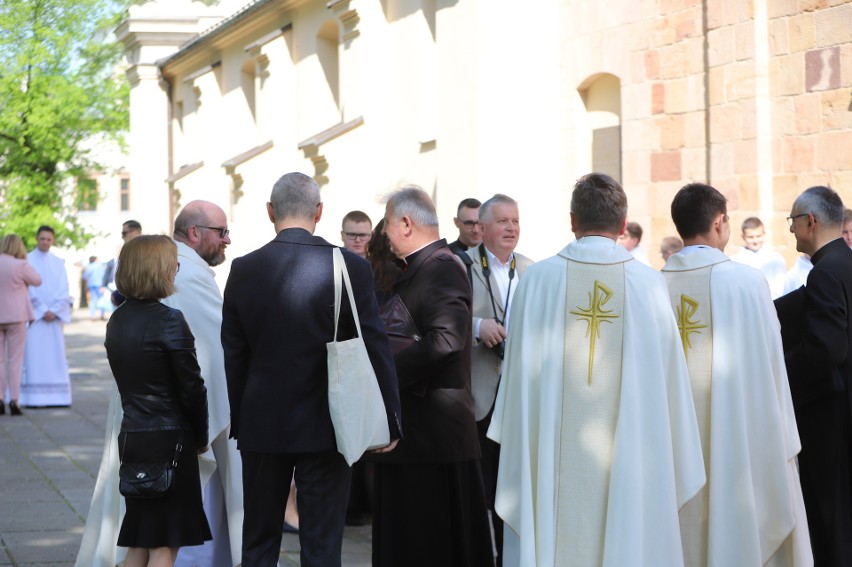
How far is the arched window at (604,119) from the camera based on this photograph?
14.5m

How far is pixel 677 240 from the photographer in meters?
11.6

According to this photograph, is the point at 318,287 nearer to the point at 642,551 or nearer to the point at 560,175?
the point at 642,551

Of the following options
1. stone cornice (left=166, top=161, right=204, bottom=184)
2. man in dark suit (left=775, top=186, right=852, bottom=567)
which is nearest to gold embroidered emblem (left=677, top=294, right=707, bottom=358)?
man in dark suit (left=775, top=186, right=852, bottom=567)

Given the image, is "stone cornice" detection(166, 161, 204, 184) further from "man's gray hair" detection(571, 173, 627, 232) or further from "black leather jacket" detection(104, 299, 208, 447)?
"man's gray hair" detection(571, 173, 627, 232)

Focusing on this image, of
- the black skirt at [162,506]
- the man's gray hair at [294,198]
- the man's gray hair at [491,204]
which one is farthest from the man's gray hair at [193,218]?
the man's gray hair at [491,204]

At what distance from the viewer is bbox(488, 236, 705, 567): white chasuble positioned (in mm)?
5016

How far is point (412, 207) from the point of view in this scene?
596 cm

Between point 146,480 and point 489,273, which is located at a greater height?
point 489,273

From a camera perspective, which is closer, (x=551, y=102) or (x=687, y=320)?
(x=687, y=320)

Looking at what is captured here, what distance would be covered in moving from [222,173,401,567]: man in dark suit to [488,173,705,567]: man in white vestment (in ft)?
2.20

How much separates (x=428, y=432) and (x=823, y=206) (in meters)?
2.25

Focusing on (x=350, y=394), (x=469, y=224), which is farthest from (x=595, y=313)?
(x=469, y=224)

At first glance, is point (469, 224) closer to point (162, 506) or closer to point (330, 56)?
point (162, 506)

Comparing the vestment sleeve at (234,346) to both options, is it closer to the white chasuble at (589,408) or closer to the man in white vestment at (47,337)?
the white chasuble at (589,408)
